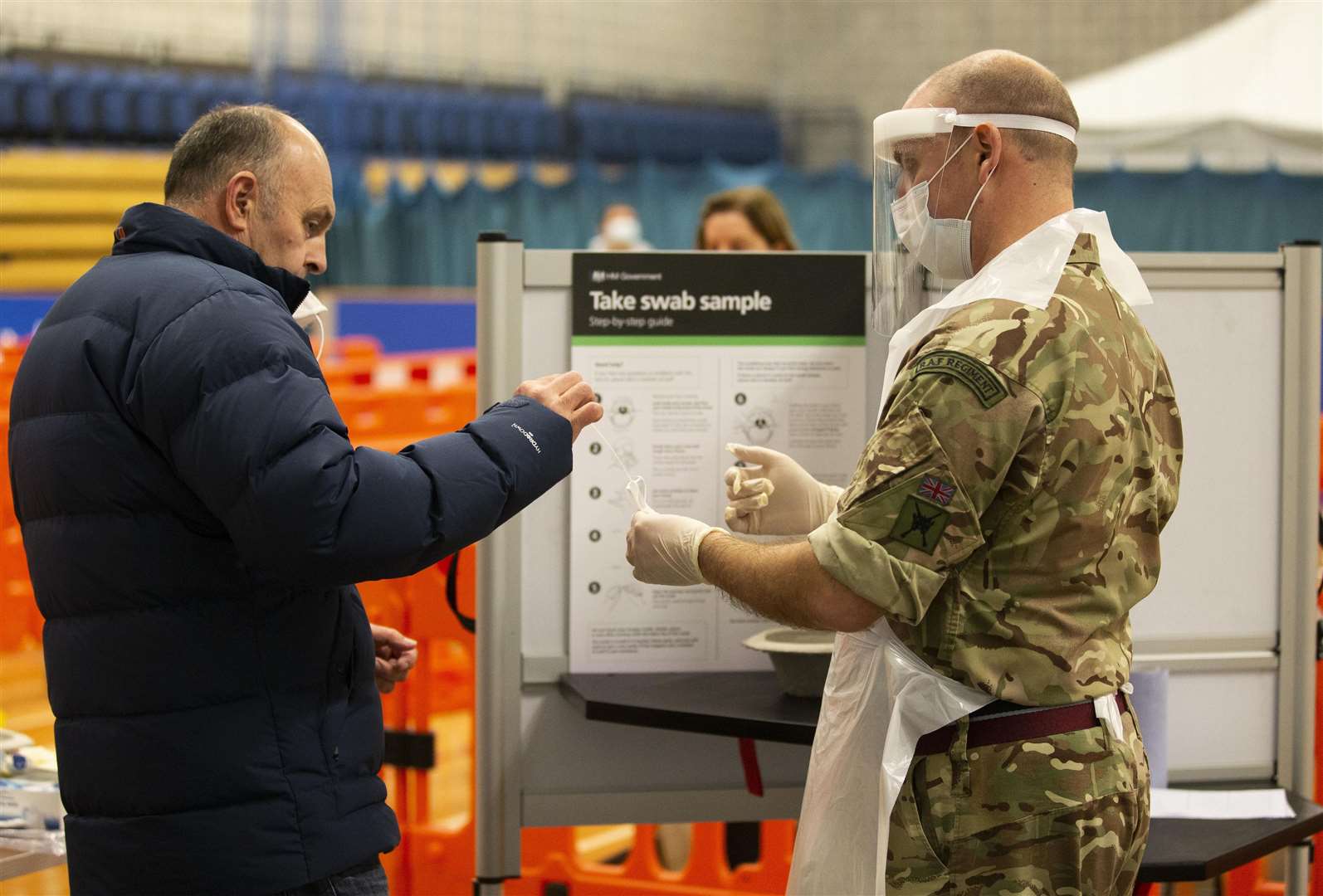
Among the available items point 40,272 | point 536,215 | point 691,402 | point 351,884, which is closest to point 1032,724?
point 351,884

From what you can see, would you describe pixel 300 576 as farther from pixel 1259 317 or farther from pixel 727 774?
pixel 1259 317

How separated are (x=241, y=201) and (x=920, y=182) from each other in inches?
33.3

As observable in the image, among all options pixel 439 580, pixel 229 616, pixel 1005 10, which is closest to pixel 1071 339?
pixel 229 616

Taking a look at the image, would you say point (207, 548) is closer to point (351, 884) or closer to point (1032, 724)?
point (351, 884)

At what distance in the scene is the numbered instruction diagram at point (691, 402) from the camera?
2.34m

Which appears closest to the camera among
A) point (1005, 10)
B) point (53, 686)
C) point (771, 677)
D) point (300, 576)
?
point (300, 576)

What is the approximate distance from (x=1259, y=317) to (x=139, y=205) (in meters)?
1.88

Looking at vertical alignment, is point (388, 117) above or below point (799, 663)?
above

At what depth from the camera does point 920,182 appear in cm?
172

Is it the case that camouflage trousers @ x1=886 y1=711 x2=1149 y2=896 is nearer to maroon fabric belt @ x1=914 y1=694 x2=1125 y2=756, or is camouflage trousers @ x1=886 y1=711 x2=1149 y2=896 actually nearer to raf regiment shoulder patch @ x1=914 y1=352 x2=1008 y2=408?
maroon fabric belt @ x1=914 y1=694 x2=1125 y2=756

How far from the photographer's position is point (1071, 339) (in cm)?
153

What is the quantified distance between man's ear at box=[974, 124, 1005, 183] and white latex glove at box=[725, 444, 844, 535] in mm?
629

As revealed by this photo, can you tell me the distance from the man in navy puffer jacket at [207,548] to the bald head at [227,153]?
6 centimetres

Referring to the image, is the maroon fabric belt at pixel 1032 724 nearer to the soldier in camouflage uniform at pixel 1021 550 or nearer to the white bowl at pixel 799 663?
the soldier in camouflage uniform at pixel 1021 550
